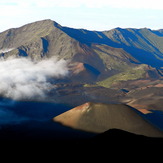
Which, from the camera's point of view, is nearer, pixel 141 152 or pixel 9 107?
pixel 141 152

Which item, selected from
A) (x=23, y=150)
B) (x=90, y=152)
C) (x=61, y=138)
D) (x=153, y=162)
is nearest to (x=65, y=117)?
(x=61, y=138)

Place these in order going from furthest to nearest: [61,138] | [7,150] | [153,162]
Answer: [61,138]
[7,150]
[153,162]

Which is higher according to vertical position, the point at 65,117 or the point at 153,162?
the point at 65,117

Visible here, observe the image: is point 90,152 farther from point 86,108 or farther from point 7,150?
point 86,108

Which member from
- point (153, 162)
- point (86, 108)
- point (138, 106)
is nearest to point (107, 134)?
point (153, 162)

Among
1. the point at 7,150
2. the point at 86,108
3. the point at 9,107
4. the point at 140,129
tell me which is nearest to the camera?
the point at 7,150

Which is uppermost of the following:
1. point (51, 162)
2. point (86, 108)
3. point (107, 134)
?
point (86, 108)
